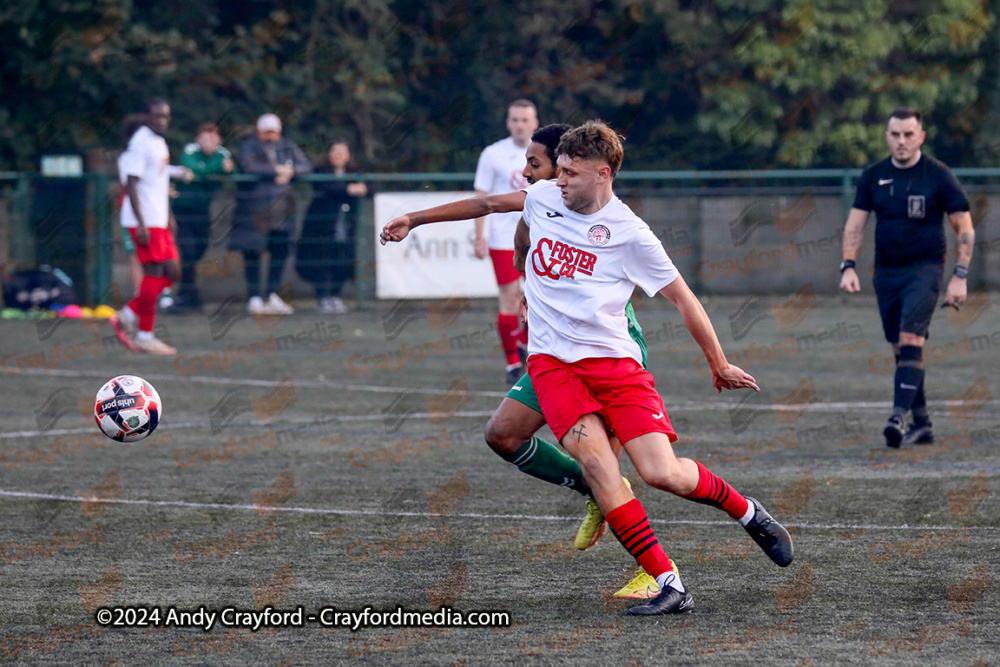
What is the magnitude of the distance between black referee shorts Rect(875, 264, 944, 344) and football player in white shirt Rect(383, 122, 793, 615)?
13.3ft

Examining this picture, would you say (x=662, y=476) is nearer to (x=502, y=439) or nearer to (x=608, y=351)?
(x=608, y=351)

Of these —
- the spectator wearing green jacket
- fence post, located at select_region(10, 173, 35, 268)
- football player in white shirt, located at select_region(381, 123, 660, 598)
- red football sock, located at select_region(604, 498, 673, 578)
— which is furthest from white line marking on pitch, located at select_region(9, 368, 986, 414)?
fence post, located at select_region(10, 173, 35, 268)

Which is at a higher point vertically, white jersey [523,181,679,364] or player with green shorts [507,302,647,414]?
white jersey [523,181,679,364]

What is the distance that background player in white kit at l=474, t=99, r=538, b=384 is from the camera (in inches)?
478

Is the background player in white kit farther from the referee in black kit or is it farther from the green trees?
the green trees

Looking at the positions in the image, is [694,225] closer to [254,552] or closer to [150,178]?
[150,178]

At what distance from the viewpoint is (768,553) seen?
565cm

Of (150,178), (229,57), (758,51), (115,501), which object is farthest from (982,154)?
(115,501)

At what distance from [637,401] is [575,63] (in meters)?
21.5

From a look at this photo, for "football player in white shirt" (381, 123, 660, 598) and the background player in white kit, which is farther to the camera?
the background player in white kit

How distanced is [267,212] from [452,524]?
13.3 meters

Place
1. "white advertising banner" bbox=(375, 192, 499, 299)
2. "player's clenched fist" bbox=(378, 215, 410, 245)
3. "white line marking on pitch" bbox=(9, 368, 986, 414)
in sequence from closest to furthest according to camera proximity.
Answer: "player's clenched fist" bbox=(378, 215, 410, 245) < "white line marking on pitch" bbox=(9, 368, 986, 414) < "white advertising banner" bbox=(375, 192, 499, 299)

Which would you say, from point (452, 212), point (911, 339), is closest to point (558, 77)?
point (911, 339)

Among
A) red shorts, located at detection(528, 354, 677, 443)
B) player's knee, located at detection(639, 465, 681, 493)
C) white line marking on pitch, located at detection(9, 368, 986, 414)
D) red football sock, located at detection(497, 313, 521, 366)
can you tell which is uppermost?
red shorts, located at detection(528, 354, 677, 443)
